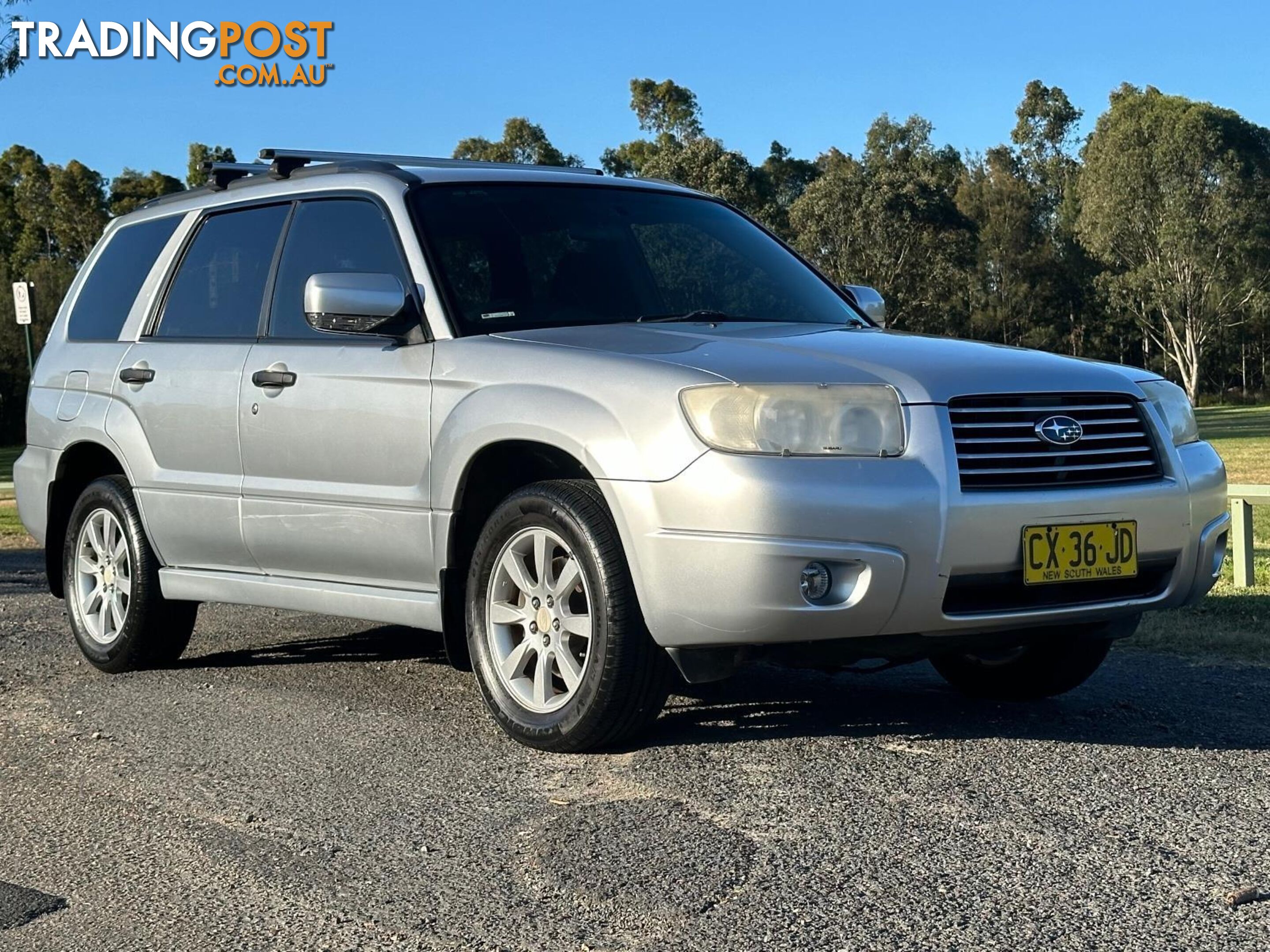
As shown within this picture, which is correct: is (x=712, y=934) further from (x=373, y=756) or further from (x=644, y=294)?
(x=644, y=294)

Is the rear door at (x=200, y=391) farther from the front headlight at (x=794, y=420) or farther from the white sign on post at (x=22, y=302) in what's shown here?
the white sign on post at (x=22, y=302)

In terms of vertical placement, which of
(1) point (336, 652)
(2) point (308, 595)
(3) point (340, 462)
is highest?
(3) point (340, 462)

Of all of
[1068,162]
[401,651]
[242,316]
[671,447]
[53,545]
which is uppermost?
[1068,162]

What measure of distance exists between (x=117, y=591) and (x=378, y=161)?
2.12m

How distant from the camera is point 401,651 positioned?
6.98 m

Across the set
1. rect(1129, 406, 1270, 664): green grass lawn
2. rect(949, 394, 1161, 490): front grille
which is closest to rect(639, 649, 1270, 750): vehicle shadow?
rect(1129, 406, 1270, 664): green grass lawn

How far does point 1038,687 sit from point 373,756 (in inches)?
90.6

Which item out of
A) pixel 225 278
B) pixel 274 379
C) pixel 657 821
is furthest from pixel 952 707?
pixel 225 278

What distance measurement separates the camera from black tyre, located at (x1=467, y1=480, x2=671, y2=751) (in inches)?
178

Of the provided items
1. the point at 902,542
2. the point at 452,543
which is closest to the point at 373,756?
the point at 452,543

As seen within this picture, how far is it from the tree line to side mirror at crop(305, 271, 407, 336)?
40.5 metres

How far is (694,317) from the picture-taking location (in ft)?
17.9

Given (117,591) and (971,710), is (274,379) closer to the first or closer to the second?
(117,591)

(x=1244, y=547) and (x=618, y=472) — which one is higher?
(x=618, y=472)
